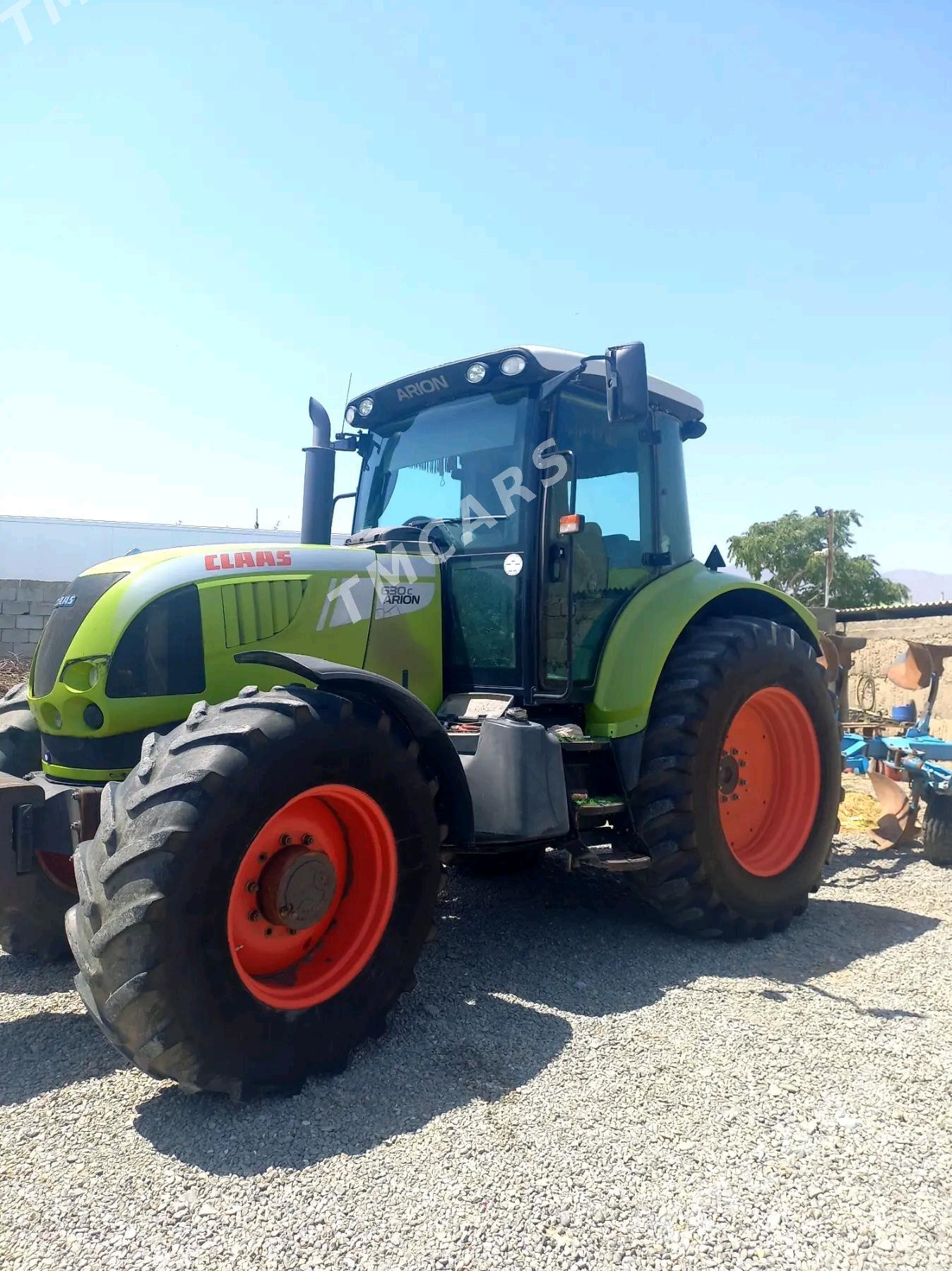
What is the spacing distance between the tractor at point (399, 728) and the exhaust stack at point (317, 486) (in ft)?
0.05

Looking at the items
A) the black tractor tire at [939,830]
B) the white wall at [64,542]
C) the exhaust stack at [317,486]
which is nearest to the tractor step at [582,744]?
the exhaust stack at [317,486]

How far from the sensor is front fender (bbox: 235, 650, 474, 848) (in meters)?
3.03

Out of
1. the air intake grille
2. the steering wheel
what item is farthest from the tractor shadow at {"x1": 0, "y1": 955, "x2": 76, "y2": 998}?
the steering wheel

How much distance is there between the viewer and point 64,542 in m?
18.5

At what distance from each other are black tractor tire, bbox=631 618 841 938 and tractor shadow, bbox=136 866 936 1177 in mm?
155

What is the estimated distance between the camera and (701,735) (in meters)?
4.17

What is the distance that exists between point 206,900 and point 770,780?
Answer: 3.29 metres

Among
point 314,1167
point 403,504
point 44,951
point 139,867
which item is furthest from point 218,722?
point 403,504

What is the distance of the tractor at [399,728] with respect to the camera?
2.62 meters

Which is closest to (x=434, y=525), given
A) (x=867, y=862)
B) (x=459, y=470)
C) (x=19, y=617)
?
A: (x=459, y=470)

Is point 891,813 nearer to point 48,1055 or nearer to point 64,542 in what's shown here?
point 48,1055

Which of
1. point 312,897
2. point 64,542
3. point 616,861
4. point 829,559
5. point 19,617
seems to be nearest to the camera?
point 312,897

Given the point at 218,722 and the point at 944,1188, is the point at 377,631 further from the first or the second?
the point at 944,1188

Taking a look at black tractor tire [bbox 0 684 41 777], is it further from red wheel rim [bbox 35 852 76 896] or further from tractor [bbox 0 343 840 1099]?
red wheel rim [bbox 35 852 76 896]
